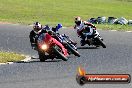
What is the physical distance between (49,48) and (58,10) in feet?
115

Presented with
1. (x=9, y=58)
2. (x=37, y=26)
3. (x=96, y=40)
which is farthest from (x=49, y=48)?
(x=96, y=40)

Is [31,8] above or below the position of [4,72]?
below

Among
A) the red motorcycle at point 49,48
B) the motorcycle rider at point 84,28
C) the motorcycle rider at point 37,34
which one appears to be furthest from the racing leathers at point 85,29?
the red motorcycle at point 49,48

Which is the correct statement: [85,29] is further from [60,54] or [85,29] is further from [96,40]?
[60,54]

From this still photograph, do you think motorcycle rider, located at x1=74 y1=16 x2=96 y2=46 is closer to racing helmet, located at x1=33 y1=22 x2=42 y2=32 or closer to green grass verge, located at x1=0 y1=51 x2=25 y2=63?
racing helmet, located at x1=33 y1=22 x2=42 y2=32

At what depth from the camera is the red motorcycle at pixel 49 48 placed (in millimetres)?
20484

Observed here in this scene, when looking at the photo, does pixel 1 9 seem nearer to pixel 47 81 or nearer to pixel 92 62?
pixel 92 62

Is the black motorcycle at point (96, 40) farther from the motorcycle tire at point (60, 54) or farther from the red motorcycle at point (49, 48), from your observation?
the motorcycle tire at point (60, 54)

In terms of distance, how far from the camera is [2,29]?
34.9 metres

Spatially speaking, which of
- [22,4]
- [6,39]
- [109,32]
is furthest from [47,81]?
[22,4]

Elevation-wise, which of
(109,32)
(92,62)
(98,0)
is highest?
(92,62)

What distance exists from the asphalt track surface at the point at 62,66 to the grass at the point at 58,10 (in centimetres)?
1647

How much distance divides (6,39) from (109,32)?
820 cm

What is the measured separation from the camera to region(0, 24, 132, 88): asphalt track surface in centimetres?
1526
